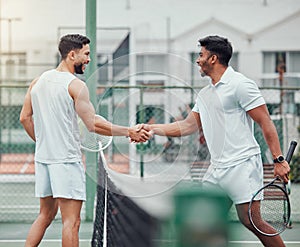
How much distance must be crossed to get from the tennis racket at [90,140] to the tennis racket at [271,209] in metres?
0.95

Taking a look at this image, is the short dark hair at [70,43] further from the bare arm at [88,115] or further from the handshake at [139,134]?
the handshake at [139,134]

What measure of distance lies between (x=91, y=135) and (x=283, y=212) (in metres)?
1.27

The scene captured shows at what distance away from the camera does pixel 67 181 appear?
477 centimetres

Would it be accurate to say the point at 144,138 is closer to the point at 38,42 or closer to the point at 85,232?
the point at 85,232

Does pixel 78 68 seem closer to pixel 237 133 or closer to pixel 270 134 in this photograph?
pixel 237 133

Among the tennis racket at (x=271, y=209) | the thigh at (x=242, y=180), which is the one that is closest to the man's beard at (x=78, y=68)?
the thigh at (x=242, y=180)

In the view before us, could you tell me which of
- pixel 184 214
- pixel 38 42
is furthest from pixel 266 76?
pixel 184 214

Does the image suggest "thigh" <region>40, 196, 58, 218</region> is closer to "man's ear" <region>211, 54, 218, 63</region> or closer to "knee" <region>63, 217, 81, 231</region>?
"knee" <region>63, 217, 81, 231</region>

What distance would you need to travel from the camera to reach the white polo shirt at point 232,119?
457 centimetres

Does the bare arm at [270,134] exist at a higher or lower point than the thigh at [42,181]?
higher

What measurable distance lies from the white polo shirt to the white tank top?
763mm

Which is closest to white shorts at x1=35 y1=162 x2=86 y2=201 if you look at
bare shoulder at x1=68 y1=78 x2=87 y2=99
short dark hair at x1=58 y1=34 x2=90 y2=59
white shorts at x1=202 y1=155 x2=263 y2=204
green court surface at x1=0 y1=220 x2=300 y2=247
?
bare shoulder at x1=68 y1=78 x2=87 y2=99

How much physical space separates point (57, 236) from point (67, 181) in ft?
7.09

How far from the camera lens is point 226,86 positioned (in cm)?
465
